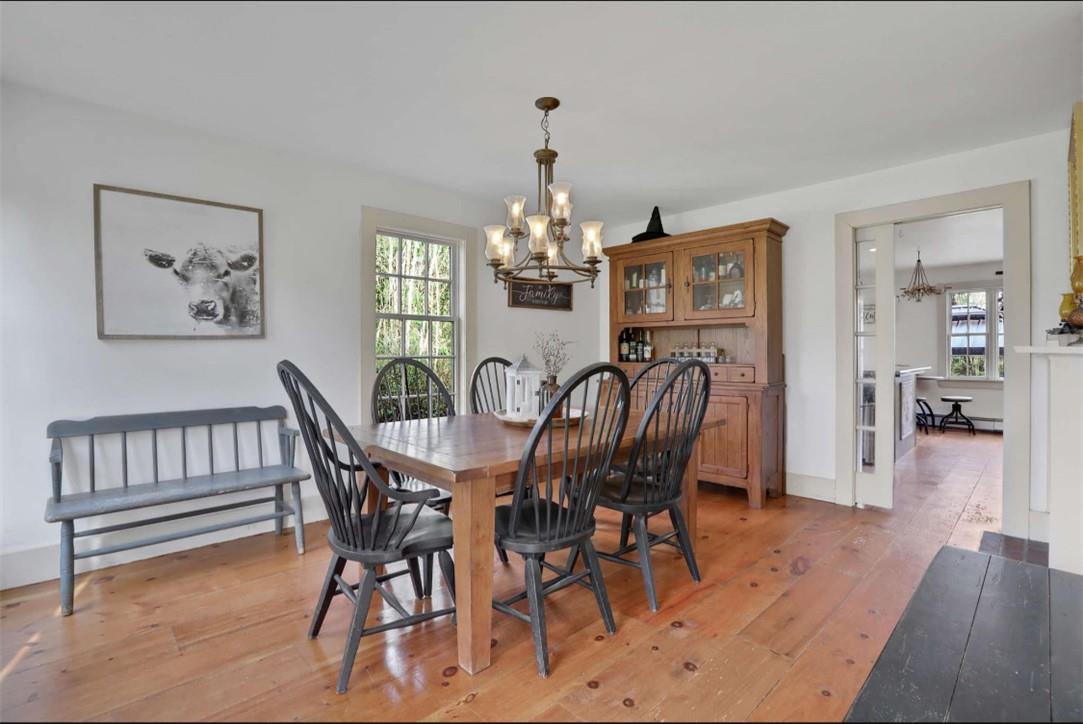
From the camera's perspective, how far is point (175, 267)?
2.98 meters

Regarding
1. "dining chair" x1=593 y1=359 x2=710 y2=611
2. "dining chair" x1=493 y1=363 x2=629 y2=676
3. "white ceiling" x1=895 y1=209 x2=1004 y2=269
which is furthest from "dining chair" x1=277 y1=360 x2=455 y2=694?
"white ceiling" x1=895 y1=209 x2=1004 y2=269

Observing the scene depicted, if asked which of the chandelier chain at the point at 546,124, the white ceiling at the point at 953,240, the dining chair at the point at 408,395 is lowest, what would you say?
the dining chair at the point at 408,395

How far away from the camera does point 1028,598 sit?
72.7 inches

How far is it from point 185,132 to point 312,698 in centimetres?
297

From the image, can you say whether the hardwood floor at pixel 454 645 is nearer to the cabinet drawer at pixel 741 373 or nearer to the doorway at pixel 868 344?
the doorway at pixel 868 344

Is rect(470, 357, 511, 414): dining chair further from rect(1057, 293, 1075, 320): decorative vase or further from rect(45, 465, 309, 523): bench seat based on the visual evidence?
rect(1057, 293, 1075, 320): decorative vase

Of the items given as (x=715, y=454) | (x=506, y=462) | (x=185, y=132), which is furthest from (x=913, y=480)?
(x=185, y=132)

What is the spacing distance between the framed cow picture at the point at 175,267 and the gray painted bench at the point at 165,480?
1.53ft

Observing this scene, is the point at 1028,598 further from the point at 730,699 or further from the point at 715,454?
the point at 715,454

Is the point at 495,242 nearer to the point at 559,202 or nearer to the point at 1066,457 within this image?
the point at 559,202

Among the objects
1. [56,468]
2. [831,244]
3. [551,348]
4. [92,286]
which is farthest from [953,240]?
[56,468]

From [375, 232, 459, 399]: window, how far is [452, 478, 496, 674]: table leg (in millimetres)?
2283

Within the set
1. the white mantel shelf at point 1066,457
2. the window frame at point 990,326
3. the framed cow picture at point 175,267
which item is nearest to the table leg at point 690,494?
the white mantel shelf at point 1066,457

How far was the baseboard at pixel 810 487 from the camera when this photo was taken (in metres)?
4.00
